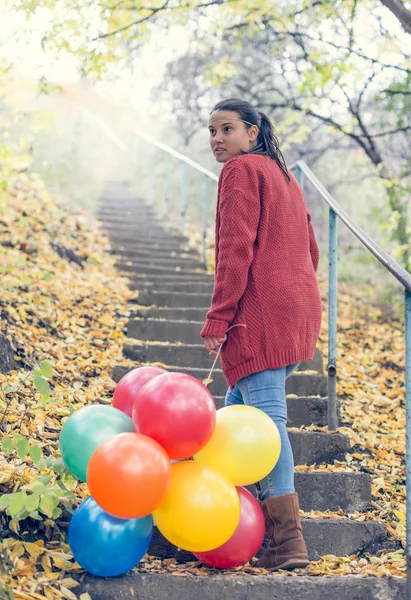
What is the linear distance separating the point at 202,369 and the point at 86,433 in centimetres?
162

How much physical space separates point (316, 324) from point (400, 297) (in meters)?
3.72

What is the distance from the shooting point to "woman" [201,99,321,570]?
2.24 meters

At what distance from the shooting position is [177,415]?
196 centimetres

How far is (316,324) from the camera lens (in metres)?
2.39

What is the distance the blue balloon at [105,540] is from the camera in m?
1.94

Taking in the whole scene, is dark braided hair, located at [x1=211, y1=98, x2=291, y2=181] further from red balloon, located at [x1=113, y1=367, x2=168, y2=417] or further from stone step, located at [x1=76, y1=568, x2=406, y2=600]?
stone step, located at [x1=76, y1=568, x2=406, y2=600]

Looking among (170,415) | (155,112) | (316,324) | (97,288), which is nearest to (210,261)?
(97,288)

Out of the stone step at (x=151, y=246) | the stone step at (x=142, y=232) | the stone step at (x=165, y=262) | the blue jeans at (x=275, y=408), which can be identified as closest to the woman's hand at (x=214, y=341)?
the blue jeans at (x=275, y=408)

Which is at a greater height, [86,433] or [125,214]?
[125,214]

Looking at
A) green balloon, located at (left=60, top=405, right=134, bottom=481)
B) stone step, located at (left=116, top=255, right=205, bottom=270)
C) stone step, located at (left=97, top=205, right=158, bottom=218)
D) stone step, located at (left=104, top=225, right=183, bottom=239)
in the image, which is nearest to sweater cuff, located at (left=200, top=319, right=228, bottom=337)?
green balloon, located at (left=60, top=405, right=134, bottom=481)

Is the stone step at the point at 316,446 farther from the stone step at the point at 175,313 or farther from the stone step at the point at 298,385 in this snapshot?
the stone step at the point at 175,313

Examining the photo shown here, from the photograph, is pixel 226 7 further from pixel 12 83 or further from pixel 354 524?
pixel 354 524

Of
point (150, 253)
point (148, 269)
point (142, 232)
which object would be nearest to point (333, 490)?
point (148, 269)

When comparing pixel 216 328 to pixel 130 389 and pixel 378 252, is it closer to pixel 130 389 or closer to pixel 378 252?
pixel 130 389
